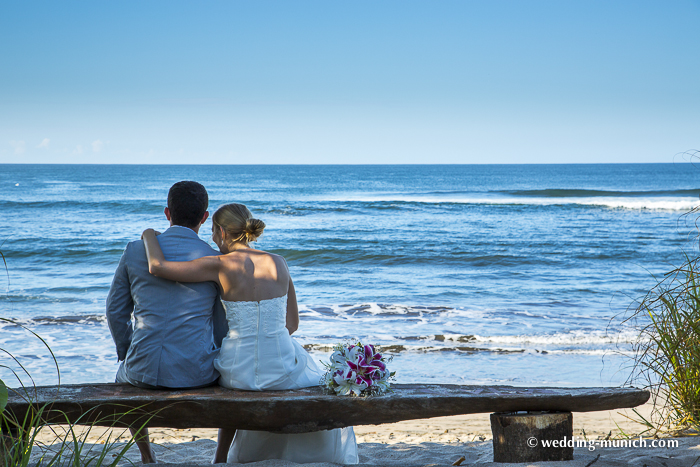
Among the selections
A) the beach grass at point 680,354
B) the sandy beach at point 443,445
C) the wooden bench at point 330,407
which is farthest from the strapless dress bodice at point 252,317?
the beach grass at point 680,354

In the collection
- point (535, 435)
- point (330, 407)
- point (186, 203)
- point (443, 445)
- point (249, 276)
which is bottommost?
point (443, 445)

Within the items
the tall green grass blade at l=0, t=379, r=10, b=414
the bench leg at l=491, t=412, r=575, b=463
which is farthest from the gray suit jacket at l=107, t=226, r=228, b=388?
the bench leg at l=491, t=412, r=575, b=463

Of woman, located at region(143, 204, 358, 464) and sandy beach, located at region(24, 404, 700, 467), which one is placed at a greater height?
woman, located at region(143, 204, 358, 464)

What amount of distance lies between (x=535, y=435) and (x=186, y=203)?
213 cm

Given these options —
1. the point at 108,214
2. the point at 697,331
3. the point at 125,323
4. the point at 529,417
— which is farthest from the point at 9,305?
the point at 108,214

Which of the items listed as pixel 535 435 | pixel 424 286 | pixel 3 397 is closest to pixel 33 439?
pixel 3 397

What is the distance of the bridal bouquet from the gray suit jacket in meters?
0.72

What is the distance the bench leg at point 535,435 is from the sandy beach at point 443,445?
0.11m

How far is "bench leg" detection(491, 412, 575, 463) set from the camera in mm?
2631

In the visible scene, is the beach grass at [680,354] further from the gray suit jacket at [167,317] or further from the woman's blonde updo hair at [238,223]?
the gray suit jacket at [167,317]

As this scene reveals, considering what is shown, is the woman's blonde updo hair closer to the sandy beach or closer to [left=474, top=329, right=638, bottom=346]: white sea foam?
the sandy beach

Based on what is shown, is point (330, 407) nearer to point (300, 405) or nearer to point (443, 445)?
point (300, 405)

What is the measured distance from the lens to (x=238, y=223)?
9.81 feet

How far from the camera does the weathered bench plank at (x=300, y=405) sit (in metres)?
2.53
